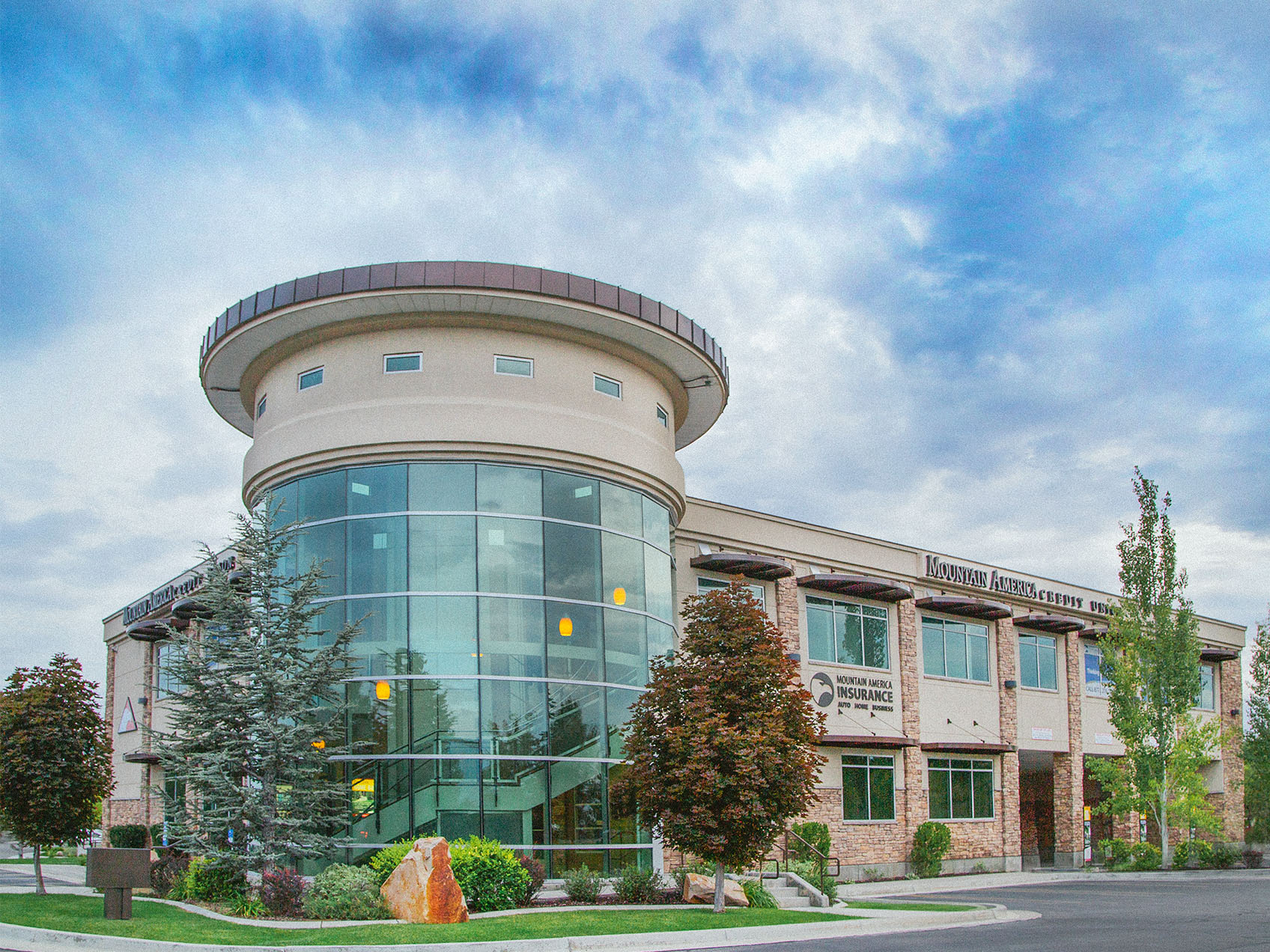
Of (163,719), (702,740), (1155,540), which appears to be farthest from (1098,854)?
(163,719)

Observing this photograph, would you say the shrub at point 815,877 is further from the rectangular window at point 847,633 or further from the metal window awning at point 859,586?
the metal window awning at point 859,586

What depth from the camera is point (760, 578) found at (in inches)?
1214

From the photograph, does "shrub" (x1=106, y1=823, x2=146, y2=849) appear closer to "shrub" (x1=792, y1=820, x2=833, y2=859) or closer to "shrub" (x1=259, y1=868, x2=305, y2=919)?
"shrub" (x1=259, y1=868, x2=305, y2=919)

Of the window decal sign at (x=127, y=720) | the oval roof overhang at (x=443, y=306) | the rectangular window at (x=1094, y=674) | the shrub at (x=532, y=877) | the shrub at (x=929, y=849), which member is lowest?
the shrub at (x=929, y=849)

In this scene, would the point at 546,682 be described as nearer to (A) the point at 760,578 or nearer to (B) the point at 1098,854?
(A) the point at 760,578

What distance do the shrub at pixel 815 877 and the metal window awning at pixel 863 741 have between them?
5013 mm

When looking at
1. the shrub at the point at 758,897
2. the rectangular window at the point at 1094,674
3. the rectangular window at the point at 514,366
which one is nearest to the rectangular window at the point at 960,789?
the rectangular window at the point at 1094,674

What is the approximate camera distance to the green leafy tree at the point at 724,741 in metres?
19.1

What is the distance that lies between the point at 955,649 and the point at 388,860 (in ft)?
72.9

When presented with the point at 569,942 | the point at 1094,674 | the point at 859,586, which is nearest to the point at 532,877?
the point at 569,942

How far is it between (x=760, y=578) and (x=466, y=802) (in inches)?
477

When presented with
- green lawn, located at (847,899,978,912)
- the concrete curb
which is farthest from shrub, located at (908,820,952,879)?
the concrete curb

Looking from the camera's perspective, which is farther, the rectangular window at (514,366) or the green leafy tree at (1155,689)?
the green leafy tree at (1155,689)

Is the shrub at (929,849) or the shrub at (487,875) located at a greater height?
the shrub at (487,875)
